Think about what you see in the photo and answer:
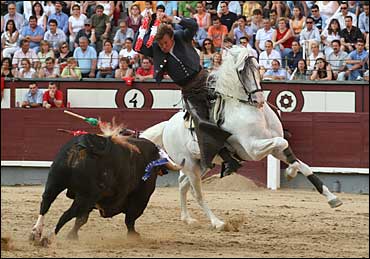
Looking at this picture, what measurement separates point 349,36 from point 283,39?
95cm

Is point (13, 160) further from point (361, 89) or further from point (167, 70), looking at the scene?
point (167, 70)

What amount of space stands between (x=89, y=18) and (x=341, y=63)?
4.60 metres

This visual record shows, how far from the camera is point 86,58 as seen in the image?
52.3 feet

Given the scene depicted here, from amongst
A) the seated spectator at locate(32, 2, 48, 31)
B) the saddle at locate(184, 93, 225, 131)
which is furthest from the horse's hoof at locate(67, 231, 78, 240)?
the seated spectator at locate(32, 2, 48, 31)

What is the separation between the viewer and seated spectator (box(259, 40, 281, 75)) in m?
15.0

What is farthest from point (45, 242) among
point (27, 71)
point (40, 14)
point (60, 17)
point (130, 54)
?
point (40, 14)

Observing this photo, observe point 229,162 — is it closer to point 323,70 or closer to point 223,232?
point 223,232

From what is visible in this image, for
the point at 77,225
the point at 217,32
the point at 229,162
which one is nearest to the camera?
the point at 77,225

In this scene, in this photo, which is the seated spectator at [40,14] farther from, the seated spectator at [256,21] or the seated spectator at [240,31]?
the seated spectator at [256,21]

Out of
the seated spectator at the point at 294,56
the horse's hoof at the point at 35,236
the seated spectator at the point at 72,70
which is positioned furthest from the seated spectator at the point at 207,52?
the horse's hoof at the point at 35,236

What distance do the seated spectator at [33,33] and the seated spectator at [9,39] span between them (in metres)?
0.15

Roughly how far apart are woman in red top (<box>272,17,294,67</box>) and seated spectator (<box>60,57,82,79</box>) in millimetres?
3004

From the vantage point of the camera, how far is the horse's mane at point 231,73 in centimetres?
990

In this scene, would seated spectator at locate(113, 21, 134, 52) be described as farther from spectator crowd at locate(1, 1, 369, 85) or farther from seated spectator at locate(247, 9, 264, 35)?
seated spectator at locate(247, 9, 264, 35)
